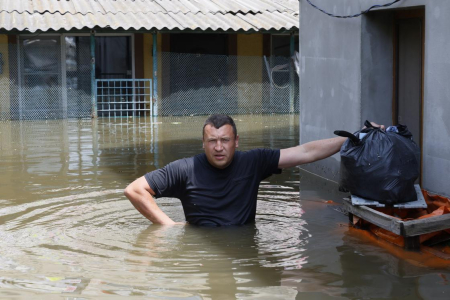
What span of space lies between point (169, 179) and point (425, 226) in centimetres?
217

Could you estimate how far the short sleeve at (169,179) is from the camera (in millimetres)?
6418

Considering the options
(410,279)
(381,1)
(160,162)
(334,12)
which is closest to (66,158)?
(160,162)

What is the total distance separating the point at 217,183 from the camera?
256 inches

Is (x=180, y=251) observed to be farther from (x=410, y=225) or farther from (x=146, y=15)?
(x=146, y=15)

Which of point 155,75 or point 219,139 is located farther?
point 155,75

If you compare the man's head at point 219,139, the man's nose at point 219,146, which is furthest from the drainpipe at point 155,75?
the man's nose at point 219,146

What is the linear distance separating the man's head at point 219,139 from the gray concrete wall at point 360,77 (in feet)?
7.30

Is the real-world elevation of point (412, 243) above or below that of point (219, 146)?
below

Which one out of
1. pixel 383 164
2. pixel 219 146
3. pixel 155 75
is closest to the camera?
pixel 219 146

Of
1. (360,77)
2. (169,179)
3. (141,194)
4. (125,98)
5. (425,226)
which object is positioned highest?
(360,77)

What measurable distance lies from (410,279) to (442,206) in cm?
125

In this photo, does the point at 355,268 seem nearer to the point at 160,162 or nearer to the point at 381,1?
the point at 381,1

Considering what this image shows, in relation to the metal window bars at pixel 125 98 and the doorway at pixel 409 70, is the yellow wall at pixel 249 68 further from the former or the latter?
the doorway at pixel 409 70

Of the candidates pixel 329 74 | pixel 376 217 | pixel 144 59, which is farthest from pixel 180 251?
pixel 144 59
